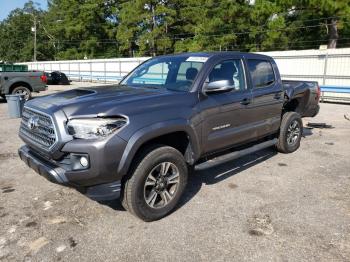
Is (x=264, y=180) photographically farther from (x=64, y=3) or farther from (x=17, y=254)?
(x=64, y=3)

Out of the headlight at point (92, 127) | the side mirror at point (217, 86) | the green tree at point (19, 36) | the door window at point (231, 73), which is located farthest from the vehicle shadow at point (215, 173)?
the green tree at point (19, 36)

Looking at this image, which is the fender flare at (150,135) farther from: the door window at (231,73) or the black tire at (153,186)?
the door window at (231,73)

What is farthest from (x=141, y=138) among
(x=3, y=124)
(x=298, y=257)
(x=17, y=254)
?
(x=3, y=124)

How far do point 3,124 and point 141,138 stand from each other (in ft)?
26.9

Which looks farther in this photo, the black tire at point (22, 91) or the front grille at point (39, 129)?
the black tire at point (22, 91)

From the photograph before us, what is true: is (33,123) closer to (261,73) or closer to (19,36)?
(261,73)

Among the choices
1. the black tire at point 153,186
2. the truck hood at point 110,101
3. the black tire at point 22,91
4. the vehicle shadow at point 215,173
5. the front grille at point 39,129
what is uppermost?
the truck hood at point 110,101

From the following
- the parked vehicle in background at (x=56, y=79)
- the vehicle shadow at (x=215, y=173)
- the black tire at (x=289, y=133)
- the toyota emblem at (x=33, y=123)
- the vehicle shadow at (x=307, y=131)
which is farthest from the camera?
the parked vehicle in background at (x=56, y=79)

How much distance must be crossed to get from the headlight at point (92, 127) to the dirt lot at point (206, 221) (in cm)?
108

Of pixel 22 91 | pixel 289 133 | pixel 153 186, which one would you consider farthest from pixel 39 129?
pixel 22 91

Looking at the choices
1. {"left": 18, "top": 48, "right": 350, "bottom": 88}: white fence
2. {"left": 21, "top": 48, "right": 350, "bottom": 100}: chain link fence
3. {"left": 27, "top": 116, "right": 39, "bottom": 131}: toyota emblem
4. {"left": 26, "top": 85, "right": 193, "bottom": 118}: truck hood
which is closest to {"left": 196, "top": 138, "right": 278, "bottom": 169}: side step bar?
{"left": 26, "top": 85, "right": 193, "bottom": 118}: truck hood

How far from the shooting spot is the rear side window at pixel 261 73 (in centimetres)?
552

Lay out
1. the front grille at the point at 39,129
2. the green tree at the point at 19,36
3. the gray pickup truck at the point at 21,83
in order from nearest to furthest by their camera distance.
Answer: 1. the front grille at the point at 39,129
2. the gray pickup truck at the point at 21,83
3. the green tree at the point at 19,36

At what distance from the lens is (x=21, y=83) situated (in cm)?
1454
